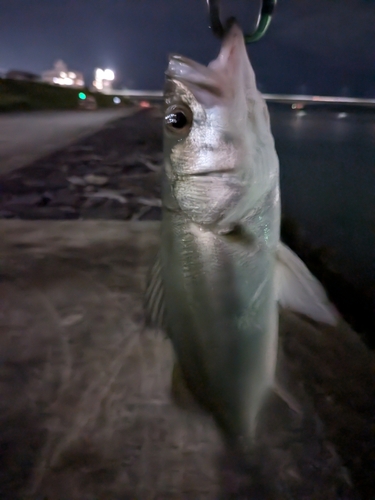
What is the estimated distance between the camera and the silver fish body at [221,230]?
1122 mm

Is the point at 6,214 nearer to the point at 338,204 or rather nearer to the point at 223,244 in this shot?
the point at 223,244

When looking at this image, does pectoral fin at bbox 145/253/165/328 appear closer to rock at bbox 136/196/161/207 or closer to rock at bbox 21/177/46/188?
rock at bbox 136/196/161/207

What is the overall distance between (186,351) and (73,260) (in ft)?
6.98

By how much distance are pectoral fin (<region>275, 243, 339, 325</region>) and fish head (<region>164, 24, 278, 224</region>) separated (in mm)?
275

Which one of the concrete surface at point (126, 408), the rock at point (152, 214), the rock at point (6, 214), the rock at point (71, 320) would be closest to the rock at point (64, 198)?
the rock at point (6, 214)

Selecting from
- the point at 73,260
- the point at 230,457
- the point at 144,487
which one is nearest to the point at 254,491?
the point at 230,457

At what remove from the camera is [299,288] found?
1.33 meters

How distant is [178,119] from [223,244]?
44 centimetres

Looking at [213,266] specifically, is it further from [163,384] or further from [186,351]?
[163,384]

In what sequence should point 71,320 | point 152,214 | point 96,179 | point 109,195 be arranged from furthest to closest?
point 96,179, point 109,195, point 152,214, point 71,320

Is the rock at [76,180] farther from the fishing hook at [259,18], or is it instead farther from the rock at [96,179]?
the fishing hook at [259,18]

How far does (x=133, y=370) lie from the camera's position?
7.11ft

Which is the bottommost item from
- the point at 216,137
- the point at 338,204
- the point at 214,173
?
the point at 338,204

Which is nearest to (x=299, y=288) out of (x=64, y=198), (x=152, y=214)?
(x=152, y=214)
